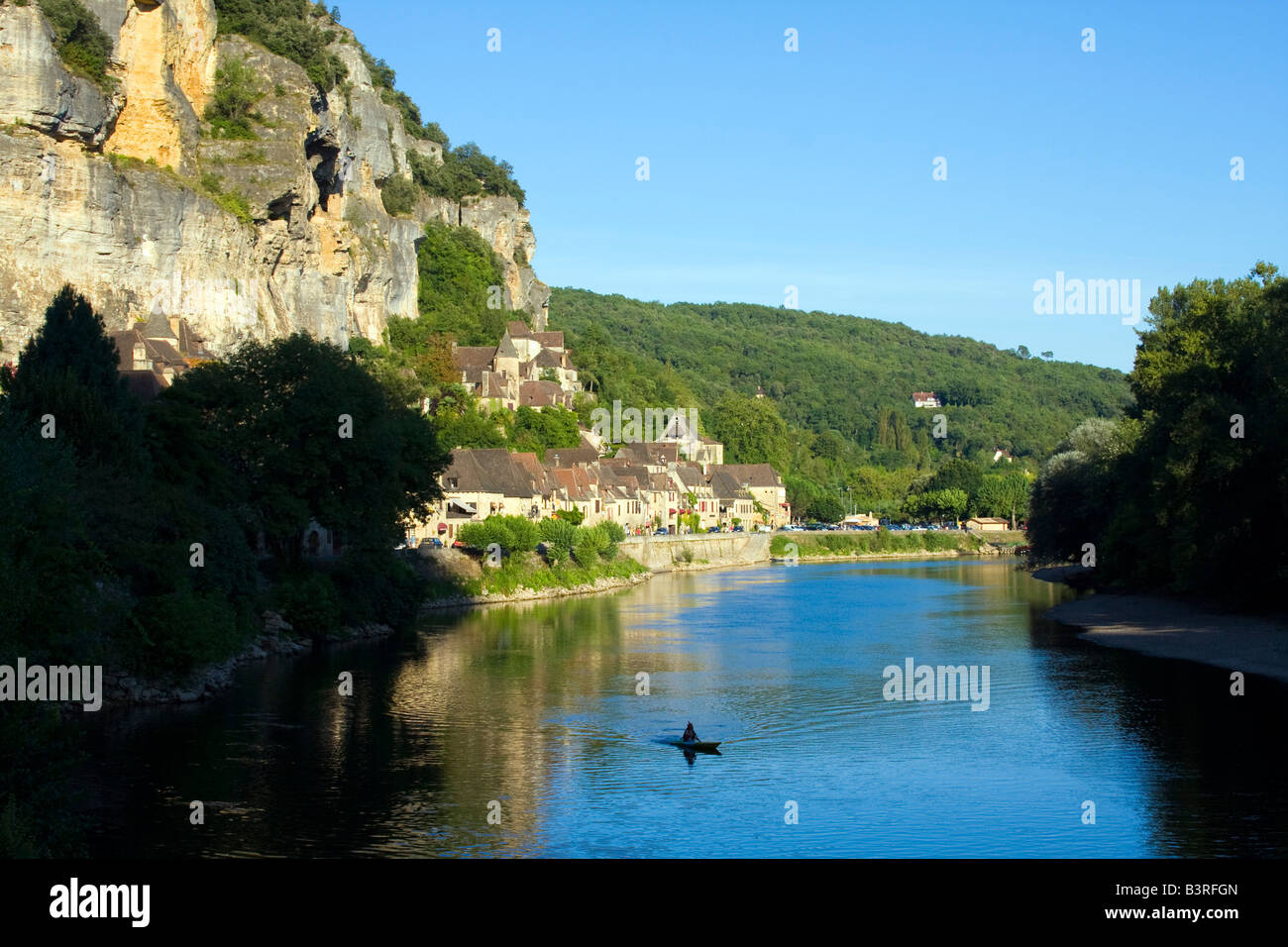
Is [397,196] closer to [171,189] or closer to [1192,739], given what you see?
[171,189]

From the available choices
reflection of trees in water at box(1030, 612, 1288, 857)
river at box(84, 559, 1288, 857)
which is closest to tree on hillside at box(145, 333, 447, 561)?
river at box(84, 559, 1288, 857)

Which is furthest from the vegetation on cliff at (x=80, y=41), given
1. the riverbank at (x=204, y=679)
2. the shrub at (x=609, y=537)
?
the shrub at (x=609, y=537)

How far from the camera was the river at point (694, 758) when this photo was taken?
23.5 meters

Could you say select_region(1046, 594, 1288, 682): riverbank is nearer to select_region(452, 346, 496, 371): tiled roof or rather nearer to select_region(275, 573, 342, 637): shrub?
select_region(275, 573, 342, 637): shrub

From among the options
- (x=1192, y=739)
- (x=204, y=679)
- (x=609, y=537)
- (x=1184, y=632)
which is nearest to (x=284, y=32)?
(x=609, y=537)

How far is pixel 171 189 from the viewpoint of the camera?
6812 centimetres

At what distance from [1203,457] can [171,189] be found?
50933 mm

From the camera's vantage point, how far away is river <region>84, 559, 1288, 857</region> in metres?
23.5

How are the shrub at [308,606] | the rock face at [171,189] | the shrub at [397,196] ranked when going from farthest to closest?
the shrub at [397,196]
the rock face at [171,189]
the shrub at [308,606]

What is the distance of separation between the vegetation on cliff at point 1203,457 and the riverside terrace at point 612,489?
106 ft

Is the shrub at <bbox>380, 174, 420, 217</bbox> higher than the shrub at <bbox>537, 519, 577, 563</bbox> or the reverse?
higher

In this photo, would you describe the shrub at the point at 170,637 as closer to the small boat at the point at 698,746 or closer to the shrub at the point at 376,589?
the small boat at the point at 698,746

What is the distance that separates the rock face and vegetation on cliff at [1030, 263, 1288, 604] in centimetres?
4729
